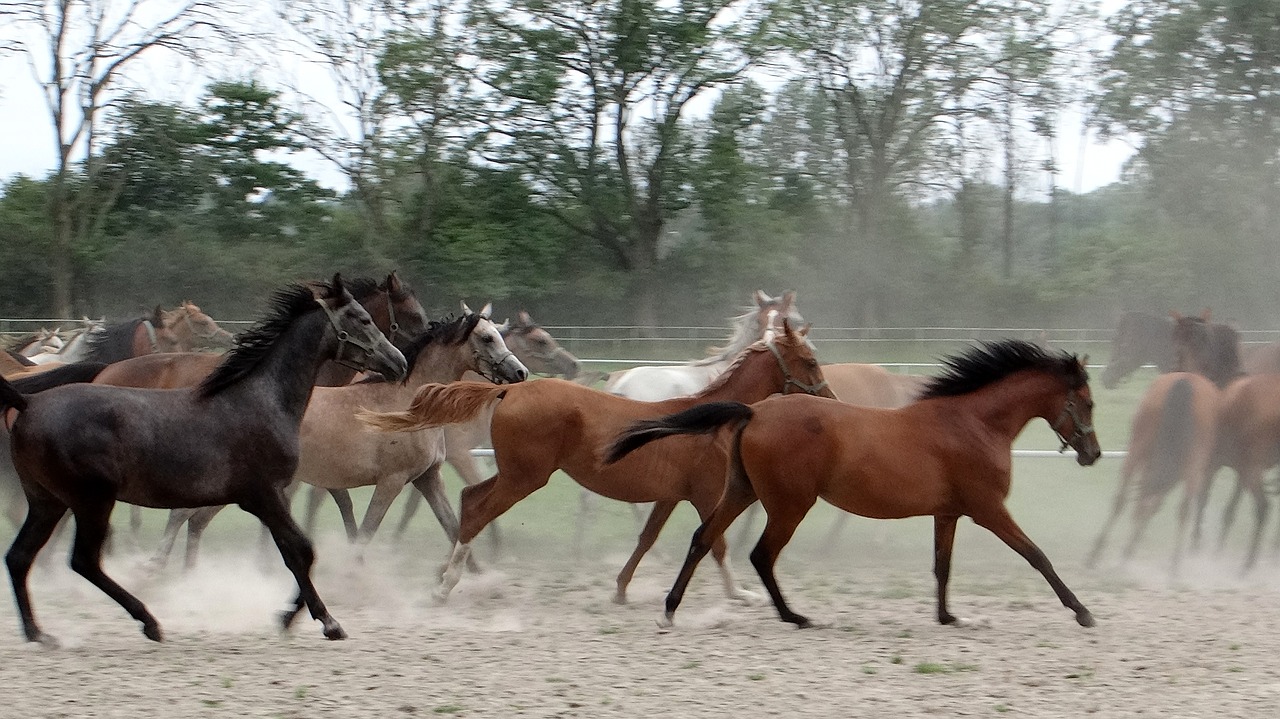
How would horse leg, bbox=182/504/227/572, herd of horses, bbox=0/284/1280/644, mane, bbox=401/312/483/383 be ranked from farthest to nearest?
mane, bbox=401/312/483/383, horse leg, bbox=182/504/227/572, herd of horses, bbox=0/284/1280/644

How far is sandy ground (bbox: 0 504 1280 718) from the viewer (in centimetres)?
447

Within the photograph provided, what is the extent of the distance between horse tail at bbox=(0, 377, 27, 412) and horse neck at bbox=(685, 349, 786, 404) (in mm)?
3313

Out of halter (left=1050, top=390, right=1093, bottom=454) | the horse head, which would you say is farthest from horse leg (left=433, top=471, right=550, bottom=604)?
the horse head

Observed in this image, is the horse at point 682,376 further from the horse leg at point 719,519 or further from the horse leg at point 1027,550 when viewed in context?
the horse leg at point 1027,550

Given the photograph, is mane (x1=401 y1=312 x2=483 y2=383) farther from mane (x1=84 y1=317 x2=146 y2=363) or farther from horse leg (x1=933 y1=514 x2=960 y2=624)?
mane (x1=84 y1=317 x2=146 y2=363)

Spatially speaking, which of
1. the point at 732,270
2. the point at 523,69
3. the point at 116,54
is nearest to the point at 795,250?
the point at 732,270

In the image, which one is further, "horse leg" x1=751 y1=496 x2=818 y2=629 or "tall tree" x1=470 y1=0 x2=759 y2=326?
"tall tree" x1=470 y1=0 x2=759 y2=326

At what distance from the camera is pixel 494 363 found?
7.30 metres

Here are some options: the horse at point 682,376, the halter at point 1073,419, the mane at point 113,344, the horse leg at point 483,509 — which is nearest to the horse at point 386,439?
the horse leg at point 483,509

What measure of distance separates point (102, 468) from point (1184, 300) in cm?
2848

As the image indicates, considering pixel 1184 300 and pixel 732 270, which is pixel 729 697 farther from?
pixel 1184 300

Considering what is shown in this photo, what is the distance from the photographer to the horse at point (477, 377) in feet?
26.7

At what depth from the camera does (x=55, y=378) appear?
23.0 feet

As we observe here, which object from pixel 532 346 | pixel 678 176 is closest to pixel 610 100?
pixel 678 176
